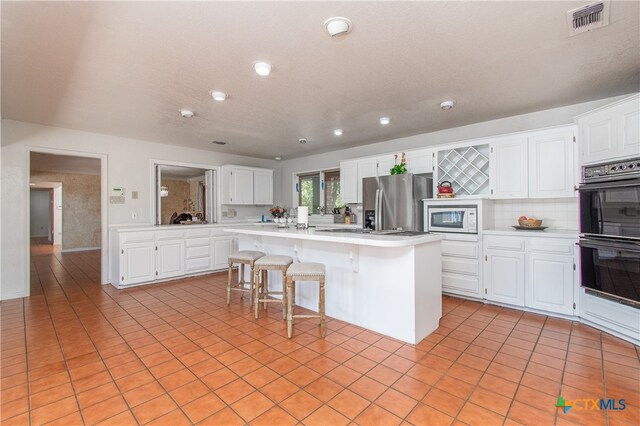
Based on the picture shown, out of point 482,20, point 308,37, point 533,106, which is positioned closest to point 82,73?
point 308,37

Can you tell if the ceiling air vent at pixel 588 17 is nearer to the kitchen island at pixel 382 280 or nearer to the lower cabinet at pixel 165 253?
the kitchen island at pixel 382 280

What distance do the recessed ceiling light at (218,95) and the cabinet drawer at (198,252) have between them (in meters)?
3.04

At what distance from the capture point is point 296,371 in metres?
2.18

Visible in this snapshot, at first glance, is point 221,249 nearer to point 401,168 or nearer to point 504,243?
point 401,168

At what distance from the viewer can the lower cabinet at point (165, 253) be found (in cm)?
456

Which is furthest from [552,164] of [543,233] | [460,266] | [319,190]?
[319,190]

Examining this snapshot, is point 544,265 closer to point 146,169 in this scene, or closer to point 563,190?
point 563,190

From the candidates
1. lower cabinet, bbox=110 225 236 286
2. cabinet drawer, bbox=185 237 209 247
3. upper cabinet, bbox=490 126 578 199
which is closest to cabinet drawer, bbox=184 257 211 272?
lower cabinet, bbox=110 225 236 286

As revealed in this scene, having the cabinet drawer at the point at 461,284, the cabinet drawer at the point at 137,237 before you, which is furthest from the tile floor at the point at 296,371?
the cabinet drawer at the point at 137,237

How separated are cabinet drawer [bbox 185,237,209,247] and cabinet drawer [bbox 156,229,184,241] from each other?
0.50 feet

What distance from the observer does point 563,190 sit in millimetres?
3340

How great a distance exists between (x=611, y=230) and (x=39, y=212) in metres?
17.6

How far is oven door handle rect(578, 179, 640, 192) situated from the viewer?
8.29 feet

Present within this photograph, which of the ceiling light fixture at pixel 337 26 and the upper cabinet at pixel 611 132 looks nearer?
the ceiling light fixture at pixel 337 26
